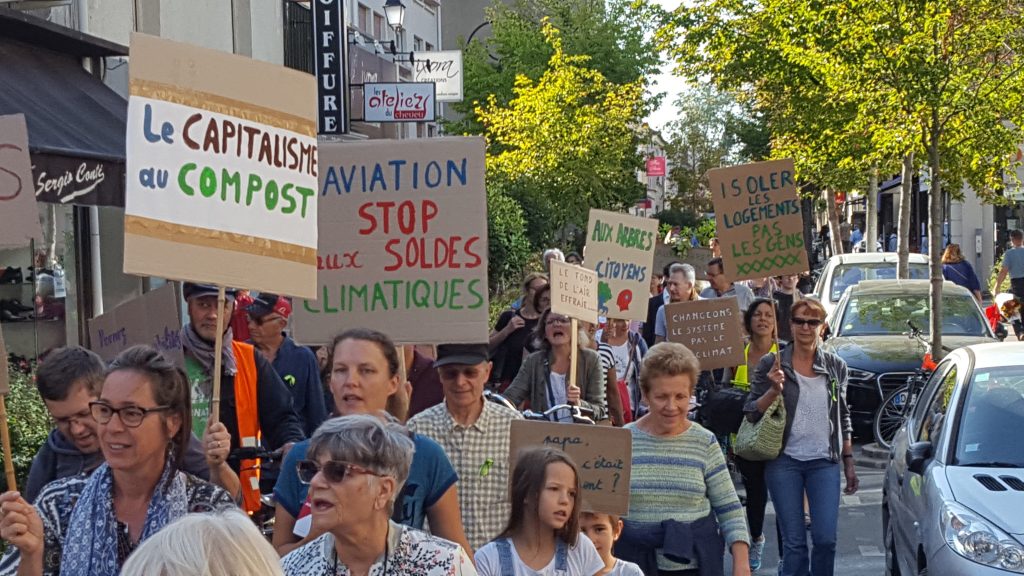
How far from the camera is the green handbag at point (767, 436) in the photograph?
329 inches

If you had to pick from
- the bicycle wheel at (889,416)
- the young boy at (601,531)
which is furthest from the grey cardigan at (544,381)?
the bicycle wheel at (889,416)

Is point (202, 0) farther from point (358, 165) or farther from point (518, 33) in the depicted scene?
point (518, 33)

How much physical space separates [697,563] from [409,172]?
209cm

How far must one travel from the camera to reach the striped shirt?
608cm

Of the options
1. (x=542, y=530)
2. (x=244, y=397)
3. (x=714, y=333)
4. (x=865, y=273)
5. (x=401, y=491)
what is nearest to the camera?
(x=401, y=491)

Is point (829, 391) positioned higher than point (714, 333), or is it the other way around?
point (714, 333)

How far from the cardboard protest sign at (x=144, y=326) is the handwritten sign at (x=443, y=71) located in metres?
22.4

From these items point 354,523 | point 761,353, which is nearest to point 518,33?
point 761,353

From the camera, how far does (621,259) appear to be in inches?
415

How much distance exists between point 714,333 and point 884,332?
730 centimetres

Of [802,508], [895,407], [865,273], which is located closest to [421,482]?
[802,508]

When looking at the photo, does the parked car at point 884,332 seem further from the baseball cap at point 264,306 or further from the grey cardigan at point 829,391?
the baseball cap at point 264,306

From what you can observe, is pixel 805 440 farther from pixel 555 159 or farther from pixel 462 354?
pixel 555 159

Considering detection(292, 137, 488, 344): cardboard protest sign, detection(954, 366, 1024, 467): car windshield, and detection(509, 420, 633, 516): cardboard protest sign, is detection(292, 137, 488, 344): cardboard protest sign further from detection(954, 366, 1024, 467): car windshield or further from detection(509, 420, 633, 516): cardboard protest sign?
detection(954, 366, 1024, 467): car windshield
